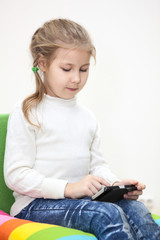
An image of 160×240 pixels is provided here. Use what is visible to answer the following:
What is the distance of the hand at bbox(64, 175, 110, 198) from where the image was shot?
1034 mm

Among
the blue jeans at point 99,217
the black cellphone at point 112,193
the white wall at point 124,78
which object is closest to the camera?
the blue jeans at point 99,217

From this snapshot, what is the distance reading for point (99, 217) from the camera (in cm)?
93

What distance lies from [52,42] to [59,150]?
14.2 inches

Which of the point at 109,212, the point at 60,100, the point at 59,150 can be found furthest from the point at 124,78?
the point at 109,212

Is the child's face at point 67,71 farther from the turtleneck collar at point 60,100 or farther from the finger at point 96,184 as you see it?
the finger at point 96,184

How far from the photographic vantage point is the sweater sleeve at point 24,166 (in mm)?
1061

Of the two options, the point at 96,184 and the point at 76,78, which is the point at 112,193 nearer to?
the point at 96,184

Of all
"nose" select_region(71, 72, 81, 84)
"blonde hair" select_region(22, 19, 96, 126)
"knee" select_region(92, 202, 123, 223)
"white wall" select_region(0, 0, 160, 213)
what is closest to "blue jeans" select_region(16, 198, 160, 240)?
"knee" select_region(92, 202, 123, 223)

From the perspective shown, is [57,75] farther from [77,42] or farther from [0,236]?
[0,236]

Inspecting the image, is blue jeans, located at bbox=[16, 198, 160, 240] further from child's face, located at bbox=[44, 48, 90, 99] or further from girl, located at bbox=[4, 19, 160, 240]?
child's face, located at bbox=[44, 48, 90, 99]

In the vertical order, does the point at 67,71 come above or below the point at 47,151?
above

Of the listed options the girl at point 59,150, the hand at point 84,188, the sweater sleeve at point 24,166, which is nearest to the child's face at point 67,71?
the girl at point 59,150

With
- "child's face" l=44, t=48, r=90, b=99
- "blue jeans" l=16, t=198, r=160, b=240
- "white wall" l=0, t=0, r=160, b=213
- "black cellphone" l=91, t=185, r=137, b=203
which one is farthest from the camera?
"white wall" l=0, t=0, r=160, b=213

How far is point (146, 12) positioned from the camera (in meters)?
2.20
